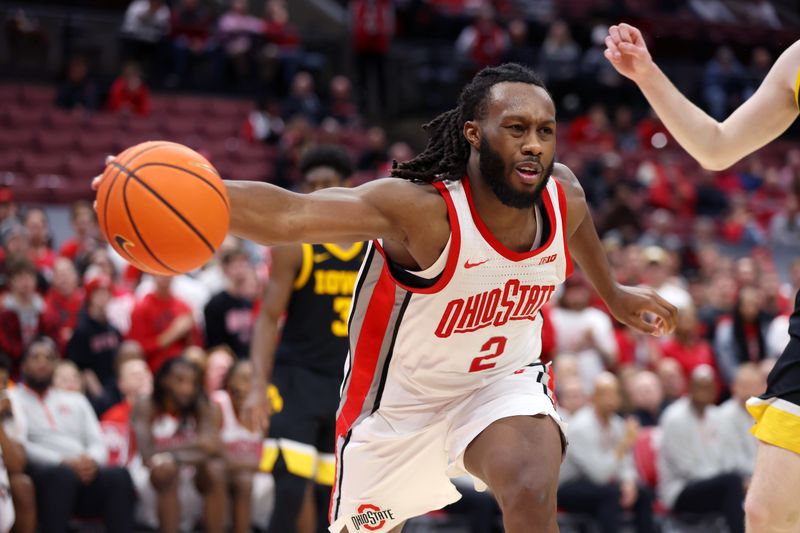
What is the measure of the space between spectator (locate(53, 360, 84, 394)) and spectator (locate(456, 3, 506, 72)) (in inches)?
440

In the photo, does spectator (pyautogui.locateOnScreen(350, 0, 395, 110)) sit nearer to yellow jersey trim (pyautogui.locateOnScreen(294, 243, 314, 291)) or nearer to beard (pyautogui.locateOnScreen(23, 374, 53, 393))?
beard (pyautogui.locateOnScreen(23, 374, 53, 393))

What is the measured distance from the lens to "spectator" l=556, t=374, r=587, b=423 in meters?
9.04

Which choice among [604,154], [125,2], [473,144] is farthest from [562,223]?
[125,2]

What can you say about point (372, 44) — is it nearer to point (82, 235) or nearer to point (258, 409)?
point (82, 235)

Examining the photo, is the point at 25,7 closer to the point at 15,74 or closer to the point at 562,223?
the point at 15,74

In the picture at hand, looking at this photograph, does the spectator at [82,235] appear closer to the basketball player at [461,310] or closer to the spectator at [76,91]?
the spectator at [76,91]

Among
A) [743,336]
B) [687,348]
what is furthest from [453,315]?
[743,336]

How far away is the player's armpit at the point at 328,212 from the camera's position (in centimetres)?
358

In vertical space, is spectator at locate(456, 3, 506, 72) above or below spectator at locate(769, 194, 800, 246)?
above

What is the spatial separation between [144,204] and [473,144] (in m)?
1.38

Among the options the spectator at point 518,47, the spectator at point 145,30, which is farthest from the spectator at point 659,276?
the spectator at point 145,30

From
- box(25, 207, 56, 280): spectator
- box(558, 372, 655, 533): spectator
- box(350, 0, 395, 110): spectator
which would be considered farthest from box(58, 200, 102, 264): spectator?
box(350, 0, 395, 110): spectator

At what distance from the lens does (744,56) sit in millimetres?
21938

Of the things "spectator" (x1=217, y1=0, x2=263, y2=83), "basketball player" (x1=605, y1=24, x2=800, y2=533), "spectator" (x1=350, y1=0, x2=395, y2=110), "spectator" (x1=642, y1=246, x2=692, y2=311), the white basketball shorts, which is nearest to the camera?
"basketball player" (x1=605, y1=24, x2=800, y2=533)
